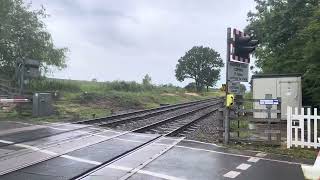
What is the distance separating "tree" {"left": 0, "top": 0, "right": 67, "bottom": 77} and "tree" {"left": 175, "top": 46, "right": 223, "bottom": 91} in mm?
77484

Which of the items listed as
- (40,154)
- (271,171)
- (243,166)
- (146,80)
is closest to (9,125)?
(40,154)

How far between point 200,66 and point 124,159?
107 meters

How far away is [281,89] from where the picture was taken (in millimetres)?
24141

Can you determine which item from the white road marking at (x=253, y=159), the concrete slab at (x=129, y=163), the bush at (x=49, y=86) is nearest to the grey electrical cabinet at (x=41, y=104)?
the concrete slab at (x=129, y=163)

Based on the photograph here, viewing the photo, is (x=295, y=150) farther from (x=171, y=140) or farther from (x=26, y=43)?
(x=26, y=43)

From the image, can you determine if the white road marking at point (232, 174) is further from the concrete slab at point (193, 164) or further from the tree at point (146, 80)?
the tree at point (146, 80)

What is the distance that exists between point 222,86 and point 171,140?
226 cm

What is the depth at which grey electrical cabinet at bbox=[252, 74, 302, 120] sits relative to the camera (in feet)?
77.4

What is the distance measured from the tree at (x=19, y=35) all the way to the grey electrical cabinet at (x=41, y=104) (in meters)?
13.2

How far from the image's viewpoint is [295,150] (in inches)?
551

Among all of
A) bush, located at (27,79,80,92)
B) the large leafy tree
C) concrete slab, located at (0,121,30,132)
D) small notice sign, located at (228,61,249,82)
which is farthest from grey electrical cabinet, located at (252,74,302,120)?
bush, located at (27,79,80,92)

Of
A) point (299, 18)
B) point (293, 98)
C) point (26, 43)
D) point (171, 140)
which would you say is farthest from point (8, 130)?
point (26, 43)

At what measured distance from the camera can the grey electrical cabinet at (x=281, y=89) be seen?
23594 mm

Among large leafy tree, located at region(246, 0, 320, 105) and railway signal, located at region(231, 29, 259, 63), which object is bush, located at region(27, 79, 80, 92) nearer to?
large leafy tree, located at region(246, 0, 320, 105)
